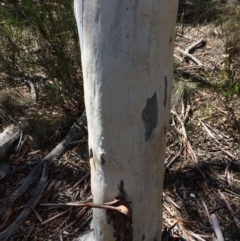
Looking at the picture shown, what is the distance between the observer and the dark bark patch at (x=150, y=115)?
4.50ft

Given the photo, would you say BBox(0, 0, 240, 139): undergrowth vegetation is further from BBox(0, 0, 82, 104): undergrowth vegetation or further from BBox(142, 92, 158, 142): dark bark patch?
BBox(142, 92, 158, 142): dark bark patch

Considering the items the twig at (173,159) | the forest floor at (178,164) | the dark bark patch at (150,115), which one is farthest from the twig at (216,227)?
the dark bark patch at (150,115)

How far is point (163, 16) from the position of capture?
1242mm

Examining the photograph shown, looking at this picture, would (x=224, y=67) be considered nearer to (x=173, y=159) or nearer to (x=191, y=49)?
(x=191, y=49)

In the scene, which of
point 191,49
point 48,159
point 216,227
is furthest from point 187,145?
point 191,49

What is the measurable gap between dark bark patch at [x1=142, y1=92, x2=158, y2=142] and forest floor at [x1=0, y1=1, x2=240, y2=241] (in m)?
0.65

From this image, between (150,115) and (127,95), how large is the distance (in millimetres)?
114

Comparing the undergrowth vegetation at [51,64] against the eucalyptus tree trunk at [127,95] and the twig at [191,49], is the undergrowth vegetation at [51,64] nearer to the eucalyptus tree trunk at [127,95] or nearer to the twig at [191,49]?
the twig at [191,49]

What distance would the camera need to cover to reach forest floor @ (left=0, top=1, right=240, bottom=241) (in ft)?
6.87

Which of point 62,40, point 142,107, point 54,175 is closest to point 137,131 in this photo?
point 142,107

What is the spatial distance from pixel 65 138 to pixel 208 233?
959 millimetres

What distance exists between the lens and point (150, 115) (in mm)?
1390

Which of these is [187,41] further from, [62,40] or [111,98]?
[111,98]

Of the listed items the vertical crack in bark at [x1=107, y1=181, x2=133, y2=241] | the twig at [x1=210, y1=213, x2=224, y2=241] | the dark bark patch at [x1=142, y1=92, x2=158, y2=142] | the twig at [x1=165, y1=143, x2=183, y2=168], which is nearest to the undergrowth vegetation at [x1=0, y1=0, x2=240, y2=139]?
the twig at [x1=165, y1=143, x2=183, y2=168]
